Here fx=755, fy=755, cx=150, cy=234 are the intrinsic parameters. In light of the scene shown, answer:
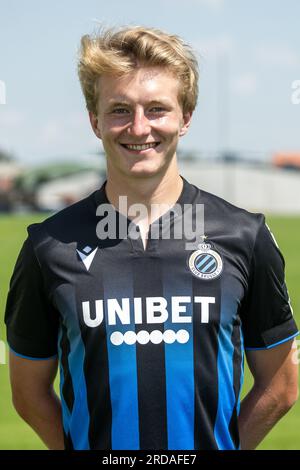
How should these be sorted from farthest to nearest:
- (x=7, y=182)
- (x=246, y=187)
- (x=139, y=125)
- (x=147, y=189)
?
(x=7, y=182) < (x=246, y=187) < (x=147, y=189) < (x=139, y=125)

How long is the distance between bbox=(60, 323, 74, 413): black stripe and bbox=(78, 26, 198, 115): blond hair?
0.69 m

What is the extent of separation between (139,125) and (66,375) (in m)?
0.76

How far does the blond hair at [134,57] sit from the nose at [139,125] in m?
0.14

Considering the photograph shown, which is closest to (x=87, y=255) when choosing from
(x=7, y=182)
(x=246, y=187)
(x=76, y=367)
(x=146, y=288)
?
(x=146, y=288)

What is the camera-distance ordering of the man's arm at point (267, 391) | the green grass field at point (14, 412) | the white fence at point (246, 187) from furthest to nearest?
the white fence at point (246, 187) → the green grass field at point (14, 412) → the man's arm at point (267, 391)

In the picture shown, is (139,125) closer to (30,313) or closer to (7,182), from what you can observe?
(30,313)

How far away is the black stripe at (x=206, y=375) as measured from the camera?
83.8 inches

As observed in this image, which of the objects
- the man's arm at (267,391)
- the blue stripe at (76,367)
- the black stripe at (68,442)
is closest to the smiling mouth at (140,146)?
the blue stripe at (76,367)

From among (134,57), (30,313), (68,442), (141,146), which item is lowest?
(68,442)

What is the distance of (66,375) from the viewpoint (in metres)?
2.22

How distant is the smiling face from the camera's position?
6.97 ft

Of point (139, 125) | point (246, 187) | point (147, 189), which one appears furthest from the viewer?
point (246, 187)

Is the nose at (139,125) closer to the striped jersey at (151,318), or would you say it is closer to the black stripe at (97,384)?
the striped jersey at (151,318)
